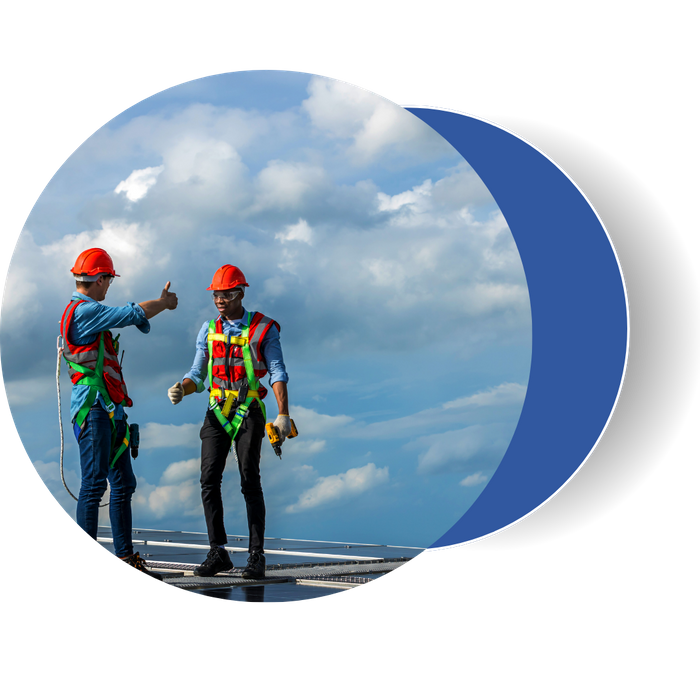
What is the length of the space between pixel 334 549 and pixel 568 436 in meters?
2.70

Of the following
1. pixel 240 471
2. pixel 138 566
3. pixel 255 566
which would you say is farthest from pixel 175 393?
pixel 255 566

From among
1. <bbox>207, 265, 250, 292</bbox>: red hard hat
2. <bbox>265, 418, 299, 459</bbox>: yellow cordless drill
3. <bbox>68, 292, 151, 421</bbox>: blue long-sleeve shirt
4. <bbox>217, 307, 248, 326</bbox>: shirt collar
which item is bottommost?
<bbox>265, 418, 299, 459</bbox>: yellow cordless drill

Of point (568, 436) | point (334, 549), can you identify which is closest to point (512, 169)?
point (568, 436)

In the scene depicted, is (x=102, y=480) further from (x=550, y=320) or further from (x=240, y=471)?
(x=550, y=320)

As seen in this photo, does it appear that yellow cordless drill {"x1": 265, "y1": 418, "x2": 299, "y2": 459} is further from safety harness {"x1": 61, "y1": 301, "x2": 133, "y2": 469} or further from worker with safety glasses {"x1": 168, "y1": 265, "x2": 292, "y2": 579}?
safety harness {"x1": 61, "y1": 301, "x2": 133, "y2": 469}

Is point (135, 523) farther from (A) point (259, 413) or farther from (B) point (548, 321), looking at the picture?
(B) point (548, 321)

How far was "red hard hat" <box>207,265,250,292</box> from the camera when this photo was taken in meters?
6.86

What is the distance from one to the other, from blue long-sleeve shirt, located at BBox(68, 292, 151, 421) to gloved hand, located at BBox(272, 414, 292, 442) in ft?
4.18

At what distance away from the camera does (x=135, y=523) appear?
288 inches

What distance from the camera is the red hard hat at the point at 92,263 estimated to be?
22.1 ft

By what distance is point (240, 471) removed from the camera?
690 cm

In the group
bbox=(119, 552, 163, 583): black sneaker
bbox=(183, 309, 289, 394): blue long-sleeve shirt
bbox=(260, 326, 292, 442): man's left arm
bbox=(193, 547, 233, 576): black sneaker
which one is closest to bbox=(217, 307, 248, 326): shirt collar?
bbox=(183, 309, 289, 394): blue long-sleeve shirt

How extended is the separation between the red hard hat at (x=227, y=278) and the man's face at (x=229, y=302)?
6 centimetres

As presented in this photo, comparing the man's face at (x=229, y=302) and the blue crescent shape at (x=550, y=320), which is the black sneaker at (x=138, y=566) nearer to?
the man's face at (x=229, y=302)
